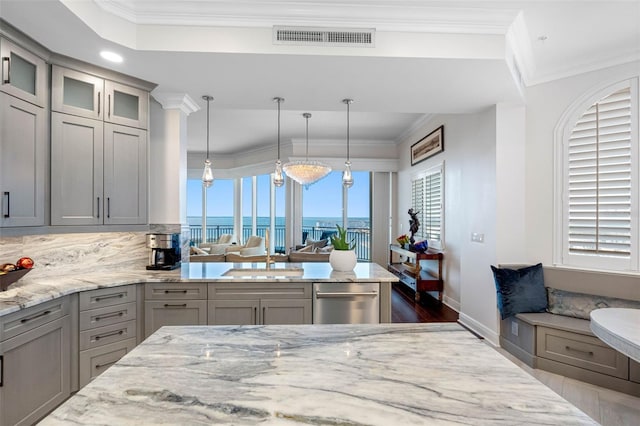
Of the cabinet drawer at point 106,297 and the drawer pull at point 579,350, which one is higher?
the cabinet drawer at point 106,297

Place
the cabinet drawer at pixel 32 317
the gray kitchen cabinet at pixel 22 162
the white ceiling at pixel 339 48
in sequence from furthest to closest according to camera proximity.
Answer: the white ceiling at pixel 339 48
the gray kitchen cabinet at pixel 22 162
the cabinet drawer at pixel 32 317

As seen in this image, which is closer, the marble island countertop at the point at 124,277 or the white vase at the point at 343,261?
the marble island countertop at the point at 124,277

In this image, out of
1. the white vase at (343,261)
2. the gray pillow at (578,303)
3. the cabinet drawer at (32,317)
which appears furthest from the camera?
the white vase at (343,261)

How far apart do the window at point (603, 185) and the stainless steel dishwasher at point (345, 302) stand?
206 centimetres

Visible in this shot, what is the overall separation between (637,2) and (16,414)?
4.87m

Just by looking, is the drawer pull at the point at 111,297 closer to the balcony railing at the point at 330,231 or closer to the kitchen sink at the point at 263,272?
the kitchen sink at the point at 263,272

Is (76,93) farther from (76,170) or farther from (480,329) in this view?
(480,329)

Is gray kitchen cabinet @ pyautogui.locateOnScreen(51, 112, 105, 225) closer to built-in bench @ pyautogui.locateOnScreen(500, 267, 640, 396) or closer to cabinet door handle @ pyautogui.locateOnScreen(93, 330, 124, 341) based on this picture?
cabinet door handle @ pyautogui.locateOnScreen(93, 330, 124, 341)

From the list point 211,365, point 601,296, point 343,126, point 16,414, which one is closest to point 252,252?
point 343,126

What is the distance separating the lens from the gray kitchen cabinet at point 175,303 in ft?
8.99

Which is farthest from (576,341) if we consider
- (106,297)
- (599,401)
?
(106,297)

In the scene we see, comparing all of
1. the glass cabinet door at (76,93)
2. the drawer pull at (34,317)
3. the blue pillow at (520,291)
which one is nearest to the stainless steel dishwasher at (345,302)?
the blue pillow at (520,291)

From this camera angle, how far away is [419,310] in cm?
477

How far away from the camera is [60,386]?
2.26 metres
